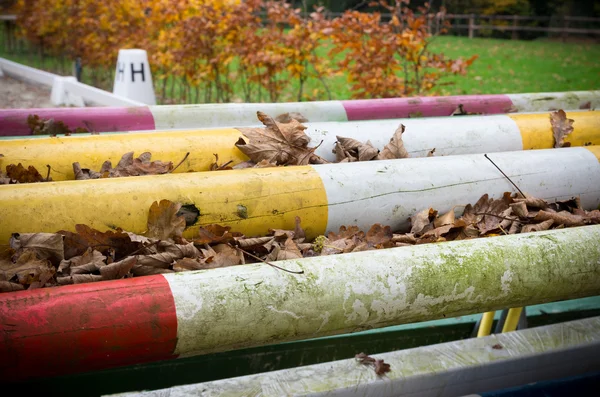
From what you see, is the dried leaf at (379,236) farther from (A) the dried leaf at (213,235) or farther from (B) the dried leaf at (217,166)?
(B) the dried leaf at (217,166)

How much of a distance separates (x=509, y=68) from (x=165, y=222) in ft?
45.1

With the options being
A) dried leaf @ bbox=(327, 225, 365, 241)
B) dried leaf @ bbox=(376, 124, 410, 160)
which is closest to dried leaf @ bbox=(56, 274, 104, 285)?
dried leaf @ bbox=(327, 225, 365, 241)

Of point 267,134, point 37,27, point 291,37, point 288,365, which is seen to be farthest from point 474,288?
point 37,27

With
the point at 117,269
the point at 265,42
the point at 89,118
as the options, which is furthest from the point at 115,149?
the point at 265,42

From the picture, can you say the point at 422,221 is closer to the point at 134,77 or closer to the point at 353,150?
the point at 353,150

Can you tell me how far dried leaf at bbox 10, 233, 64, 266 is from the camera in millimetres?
1617

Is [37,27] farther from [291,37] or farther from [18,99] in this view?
[291,37]

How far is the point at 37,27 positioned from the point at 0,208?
1095 centimetres

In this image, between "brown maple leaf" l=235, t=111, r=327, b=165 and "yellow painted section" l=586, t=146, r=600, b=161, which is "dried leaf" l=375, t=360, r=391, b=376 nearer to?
"brown maple leaf" l=235, t=111, r=327, b=165

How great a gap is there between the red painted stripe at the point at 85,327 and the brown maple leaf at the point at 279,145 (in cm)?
96

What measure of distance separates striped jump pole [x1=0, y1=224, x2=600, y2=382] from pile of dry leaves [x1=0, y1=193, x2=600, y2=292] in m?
0.29

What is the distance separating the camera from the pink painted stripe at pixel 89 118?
2.62 m

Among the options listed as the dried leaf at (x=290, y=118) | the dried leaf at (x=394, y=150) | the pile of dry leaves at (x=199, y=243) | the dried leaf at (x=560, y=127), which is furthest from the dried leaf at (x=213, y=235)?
the dried leaf at (x=560, y=127)

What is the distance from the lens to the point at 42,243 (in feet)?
5.35
